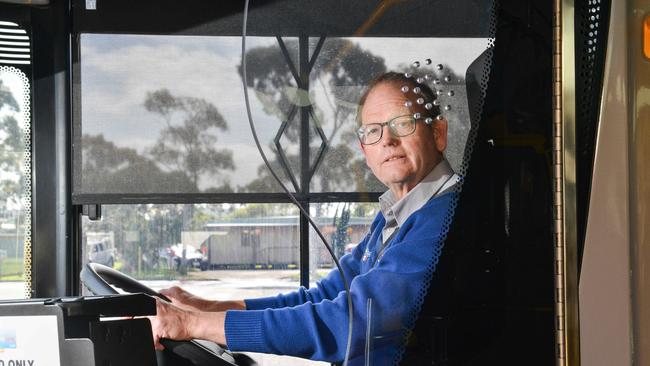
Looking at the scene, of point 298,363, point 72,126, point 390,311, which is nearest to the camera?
point 390,311

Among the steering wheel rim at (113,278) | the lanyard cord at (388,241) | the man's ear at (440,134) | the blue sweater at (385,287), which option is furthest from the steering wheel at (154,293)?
the man's ear at (440,134)

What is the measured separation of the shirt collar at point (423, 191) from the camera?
5.76 ft

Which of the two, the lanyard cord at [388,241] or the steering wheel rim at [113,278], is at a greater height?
the lanyard cord at [388,241]

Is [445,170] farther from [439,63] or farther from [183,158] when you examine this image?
[183,158]

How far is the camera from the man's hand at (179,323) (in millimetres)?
2072

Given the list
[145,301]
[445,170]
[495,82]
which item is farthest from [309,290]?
[495,82]

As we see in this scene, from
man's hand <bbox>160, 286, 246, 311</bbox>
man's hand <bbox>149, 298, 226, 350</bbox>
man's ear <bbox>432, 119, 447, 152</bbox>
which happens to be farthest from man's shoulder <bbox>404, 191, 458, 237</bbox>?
man's hand <bbox>160, 286, 246, 311</bbox>

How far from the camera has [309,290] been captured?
85.3 inches

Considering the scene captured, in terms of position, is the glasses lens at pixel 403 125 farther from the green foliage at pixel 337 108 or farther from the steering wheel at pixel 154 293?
the steering wheel at pixel 154 293

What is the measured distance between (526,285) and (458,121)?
37 centimetres

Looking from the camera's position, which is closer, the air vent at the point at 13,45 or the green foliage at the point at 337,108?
the green foliage at the point at 337,108

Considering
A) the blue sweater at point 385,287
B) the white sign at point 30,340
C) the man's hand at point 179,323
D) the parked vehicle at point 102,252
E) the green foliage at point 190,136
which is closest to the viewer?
the blue sweater at point 385,287

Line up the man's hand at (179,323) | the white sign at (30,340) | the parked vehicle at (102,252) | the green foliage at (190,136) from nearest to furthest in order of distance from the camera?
the white sign at (30,340)
the man's hand at (179,323)
the green foliage at (190,136)
the parked vehicle at (102,252)

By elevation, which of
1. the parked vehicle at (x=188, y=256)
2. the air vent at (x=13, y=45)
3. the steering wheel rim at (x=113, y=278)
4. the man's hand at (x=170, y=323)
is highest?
the air vent at (x=13, y=45)
